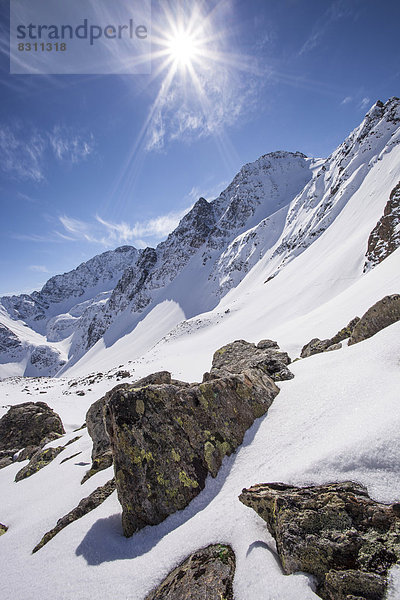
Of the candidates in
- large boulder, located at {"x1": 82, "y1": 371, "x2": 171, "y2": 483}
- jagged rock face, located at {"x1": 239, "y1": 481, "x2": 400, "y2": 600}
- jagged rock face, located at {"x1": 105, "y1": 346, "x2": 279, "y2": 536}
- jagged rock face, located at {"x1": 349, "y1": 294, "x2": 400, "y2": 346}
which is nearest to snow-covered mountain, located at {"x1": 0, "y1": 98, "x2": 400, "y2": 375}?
jagged rock face, located at {"x1": 349, "y1": 294, "x2": 400, "y2": 346}

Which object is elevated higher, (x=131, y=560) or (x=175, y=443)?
(x=175, y=443)

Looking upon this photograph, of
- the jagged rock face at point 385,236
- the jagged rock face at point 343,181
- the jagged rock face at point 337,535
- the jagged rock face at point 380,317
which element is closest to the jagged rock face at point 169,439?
the jagged rock face at point 337,535

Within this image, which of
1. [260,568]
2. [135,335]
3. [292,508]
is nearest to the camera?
[260,568]

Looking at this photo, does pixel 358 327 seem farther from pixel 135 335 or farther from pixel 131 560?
pixel 135 335

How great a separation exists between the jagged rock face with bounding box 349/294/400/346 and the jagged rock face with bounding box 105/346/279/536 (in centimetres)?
514

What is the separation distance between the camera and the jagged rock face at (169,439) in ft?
14.6

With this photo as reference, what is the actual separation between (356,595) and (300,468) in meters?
1.35

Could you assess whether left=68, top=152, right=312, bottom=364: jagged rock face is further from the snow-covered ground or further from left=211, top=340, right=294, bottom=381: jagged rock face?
the snow-covered ground

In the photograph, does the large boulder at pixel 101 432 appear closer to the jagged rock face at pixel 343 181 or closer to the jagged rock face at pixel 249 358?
the jagged rock face at pixel 249 358

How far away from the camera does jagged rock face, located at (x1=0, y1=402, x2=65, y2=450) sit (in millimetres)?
15477

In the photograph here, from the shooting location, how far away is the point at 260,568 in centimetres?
274

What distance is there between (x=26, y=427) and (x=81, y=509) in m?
14.0

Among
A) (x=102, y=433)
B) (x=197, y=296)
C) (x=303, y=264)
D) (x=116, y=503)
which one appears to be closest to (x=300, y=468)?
(x=116, y=503)

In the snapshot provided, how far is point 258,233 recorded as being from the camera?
8906 cm
